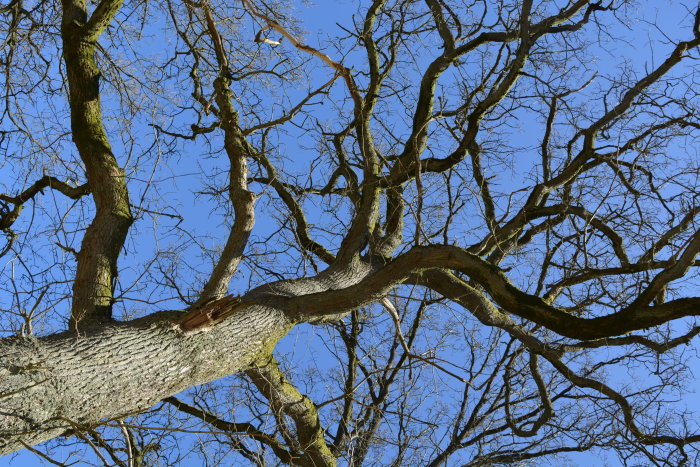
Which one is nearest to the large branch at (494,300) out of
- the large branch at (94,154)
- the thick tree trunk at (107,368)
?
the thick tree trunk at (107,368)

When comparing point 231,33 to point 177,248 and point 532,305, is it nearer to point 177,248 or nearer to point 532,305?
point 177,248

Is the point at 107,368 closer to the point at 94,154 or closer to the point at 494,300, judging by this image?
the point at 94,154

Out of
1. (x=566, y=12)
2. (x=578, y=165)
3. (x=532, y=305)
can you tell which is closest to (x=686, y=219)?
(x=578, y=165)

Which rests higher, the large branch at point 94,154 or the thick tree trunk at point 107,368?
the large branch at point 94,154

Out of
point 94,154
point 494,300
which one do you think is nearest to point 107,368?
point 94,154

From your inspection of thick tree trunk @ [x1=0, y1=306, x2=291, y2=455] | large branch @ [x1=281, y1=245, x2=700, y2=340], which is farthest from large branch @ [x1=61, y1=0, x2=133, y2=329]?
large branch @ [x1=281, y1=245, x2=700, y2=340]

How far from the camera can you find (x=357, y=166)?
6.04 meters

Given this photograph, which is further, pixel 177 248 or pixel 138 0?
pixel 138 0

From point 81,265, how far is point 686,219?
3880 mm

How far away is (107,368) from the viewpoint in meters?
3.08

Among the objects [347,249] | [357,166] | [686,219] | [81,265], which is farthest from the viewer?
[357,166]

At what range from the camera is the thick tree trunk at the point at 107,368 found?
2779mm

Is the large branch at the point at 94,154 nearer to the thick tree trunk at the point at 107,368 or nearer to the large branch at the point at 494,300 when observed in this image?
the thick tree trunk at the point at 107,368

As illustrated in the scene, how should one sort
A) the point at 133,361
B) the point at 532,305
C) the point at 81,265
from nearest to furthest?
the point at 133,361 → the point at 532,305 → the point at 81,265
